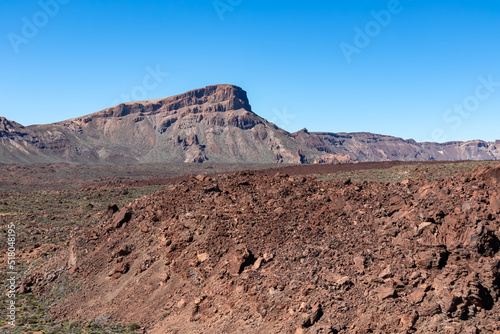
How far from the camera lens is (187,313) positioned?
1261cm

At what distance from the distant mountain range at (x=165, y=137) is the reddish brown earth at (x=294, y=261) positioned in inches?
5271

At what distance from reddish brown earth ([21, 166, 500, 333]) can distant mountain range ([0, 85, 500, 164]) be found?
133883mm

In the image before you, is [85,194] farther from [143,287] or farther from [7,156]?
[7,156]

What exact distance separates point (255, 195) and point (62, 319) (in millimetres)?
7850

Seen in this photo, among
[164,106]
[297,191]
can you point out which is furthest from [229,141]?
[297,191]

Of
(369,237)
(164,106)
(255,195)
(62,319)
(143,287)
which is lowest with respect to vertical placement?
(62,319)

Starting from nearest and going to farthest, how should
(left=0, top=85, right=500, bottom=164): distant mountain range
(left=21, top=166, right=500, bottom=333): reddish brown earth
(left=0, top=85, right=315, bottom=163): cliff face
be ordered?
(left=21, top=166, right=500, bottom=333): reddish brown earth < (left=0, top=85, right=500, bottom=164): distant mountain range < (left=0, top=85, right=315, bottom=163): cliff face

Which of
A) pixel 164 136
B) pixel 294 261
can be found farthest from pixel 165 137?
pixel 294 261

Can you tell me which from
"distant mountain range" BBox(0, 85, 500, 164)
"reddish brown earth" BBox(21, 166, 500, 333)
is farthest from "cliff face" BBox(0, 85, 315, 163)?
"reddish brown earth" BBox(21, 166, 500, 333)

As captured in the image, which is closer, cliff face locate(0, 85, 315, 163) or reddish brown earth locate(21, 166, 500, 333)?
reddish brown earth locate(21, 166, 500, 333)

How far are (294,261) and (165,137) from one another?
17163 centimetres

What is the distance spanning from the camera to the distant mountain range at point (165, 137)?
152 metres

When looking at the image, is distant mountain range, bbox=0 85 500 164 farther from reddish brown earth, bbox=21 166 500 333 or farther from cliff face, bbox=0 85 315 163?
reddish brown earth, bbox=21 166 500 333

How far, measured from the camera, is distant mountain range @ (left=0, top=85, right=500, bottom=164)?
151500 millimetres
